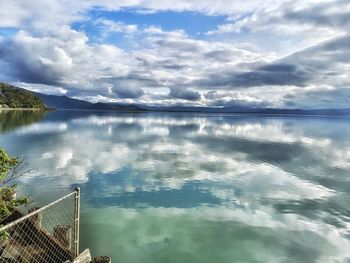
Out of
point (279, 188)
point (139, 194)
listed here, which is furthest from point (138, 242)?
point (279, 188)

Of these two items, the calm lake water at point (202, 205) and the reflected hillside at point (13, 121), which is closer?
the calm lake water at point (202, 205)

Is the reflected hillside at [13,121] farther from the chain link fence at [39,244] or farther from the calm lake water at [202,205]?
the chain link fence at [39,244]

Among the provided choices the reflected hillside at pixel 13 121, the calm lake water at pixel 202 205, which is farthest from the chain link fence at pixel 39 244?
the reflected hillside at pixel 13 121

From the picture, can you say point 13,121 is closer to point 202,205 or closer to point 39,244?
point 202,205

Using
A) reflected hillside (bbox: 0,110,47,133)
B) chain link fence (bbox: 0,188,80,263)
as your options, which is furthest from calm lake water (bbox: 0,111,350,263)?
reflected hillside (bbox: 0,110,47,133)

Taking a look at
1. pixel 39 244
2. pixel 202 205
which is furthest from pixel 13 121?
pixel 39 244

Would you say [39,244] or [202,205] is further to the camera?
[202,205]

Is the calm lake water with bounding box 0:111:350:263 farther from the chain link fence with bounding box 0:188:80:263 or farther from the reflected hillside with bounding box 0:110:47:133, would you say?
the reflected hillside with bounding box 0:110:47:133

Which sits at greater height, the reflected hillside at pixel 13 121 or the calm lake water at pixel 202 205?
the reflected hillside at pixel 13 121

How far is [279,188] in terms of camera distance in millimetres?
29859

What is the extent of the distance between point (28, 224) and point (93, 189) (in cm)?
1374

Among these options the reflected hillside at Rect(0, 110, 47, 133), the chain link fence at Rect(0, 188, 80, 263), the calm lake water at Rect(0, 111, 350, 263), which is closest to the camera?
A: the chain link fence at Rect(0, 188, 80, 263)

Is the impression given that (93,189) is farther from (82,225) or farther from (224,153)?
(224,153)

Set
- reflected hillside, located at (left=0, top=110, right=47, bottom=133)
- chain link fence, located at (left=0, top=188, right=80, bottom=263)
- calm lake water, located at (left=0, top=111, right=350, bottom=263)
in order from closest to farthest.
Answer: chain link fence, located at (left=0, top=188, right=80, bottom=263) → calm lake water, located at (left=0, top=111, right=350, bottom=263) → reflected hillside, located at (left=0, top=110, right=47, bottom=133)
